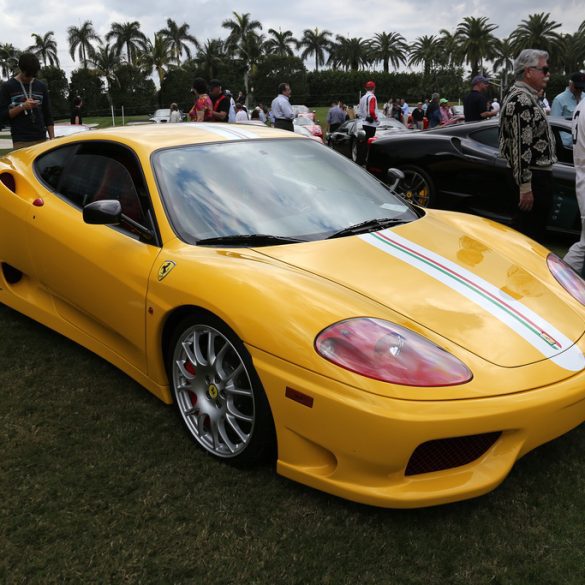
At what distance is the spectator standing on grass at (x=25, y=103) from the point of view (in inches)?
227

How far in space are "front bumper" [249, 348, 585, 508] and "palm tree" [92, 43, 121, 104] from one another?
5079 centimetres

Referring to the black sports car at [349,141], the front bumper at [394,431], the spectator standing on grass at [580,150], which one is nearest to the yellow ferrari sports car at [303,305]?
the front bumper at [394,431]

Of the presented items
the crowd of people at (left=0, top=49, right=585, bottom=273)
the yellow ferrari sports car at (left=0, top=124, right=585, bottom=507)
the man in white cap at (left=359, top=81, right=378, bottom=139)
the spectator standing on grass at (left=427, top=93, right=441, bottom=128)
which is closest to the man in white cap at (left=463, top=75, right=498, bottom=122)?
the crowd of people at (left=0, top=49, right=585, bottom=273)

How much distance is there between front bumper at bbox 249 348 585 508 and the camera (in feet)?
6.36

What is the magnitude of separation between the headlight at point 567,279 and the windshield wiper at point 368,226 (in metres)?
0.71

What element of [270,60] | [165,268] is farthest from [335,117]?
[270,60]

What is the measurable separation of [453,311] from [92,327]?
5.93 ft

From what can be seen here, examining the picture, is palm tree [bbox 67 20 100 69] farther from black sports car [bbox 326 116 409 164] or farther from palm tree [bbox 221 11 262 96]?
black sports car [bbox 326 116 409 164]

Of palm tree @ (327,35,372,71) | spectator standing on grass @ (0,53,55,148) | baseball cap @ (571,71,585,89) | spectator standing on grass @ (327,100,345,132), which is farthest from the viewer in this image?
palm tree @ (327,35,372,71)

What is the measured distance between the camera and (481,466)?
2.07m

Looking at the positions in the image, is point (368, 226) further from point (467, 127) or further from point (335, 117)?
point (335, 117)

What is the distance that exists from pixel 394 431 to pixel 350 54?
90072 millimetres

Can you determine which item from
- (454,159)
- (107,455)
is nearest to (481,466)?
(107,455)

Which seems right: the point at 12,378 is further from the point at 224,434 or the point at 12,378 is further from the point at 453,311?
the point at 453,311
